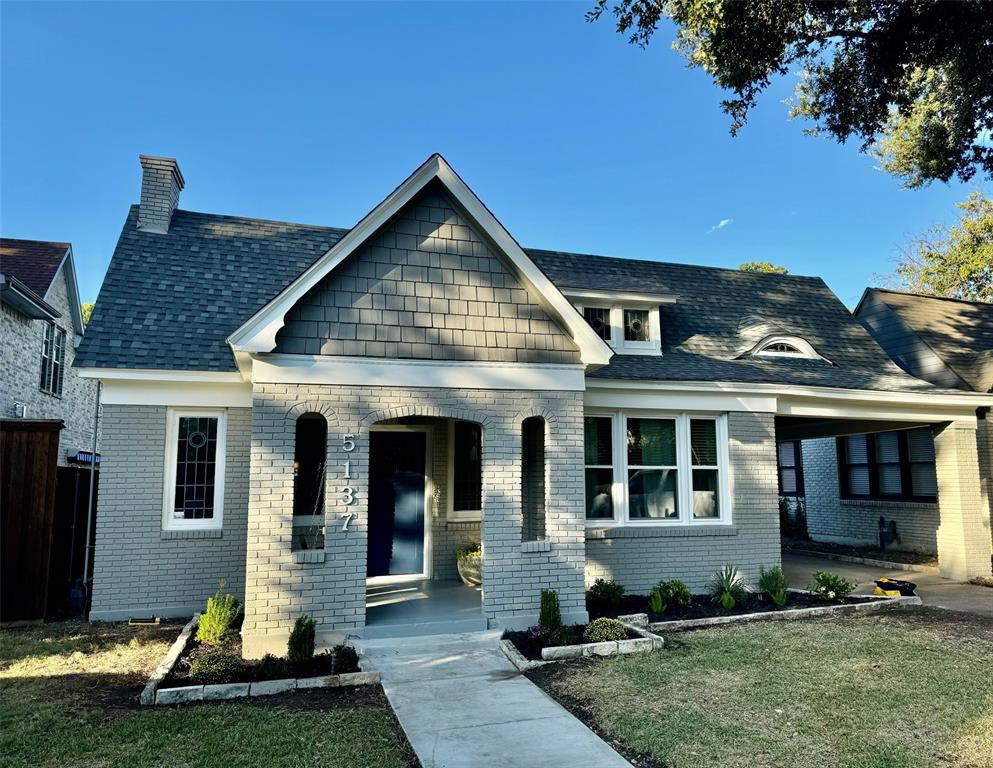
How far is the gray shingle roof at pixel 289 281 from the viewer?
10078 millimetres

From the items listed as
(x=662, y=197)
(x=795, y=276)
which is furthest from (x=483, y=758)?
(x=662, y=197)

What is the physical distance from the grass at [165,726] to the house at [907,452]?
502 inches

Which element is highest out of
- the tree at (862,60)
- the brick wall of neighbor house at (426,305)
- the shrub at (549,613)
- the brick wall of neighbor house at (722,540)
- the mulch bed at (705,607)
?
the tree at (862,60)

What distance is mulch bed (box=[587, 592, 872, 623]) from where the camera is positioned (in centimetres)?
910

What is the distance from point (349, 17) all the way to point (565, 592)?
11.1 m

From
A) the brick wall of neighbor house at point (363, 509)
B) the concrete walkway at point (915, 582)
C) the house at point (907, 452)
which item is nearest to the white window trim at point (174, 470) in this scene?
the brick wall of neighbor house at point (363, 509)

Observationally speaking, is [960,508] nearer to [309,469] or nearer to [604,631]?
[604,631]

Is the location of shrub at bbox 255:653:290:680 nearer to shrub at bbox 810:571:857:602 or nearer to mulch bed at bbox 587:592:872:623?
mulch bed at bbox 587:592:872:623

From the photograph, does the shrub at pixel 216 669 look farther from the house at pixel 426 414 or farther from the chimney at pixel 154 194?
the chimney at pixel 154 194

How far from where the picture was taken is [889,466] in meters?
16.7

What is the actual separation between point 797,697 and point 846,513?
14.0 meters

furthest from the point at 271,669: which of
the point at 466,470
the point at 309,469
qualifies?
the point at 466,470

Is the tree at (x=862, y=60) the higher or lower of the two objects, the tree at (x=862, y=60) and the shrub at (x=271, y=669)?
the higher

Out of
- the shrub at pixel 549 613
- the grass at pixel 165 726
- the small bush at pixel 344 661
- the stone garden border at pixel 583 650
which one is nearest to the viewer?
the grass at pixel 165 726
